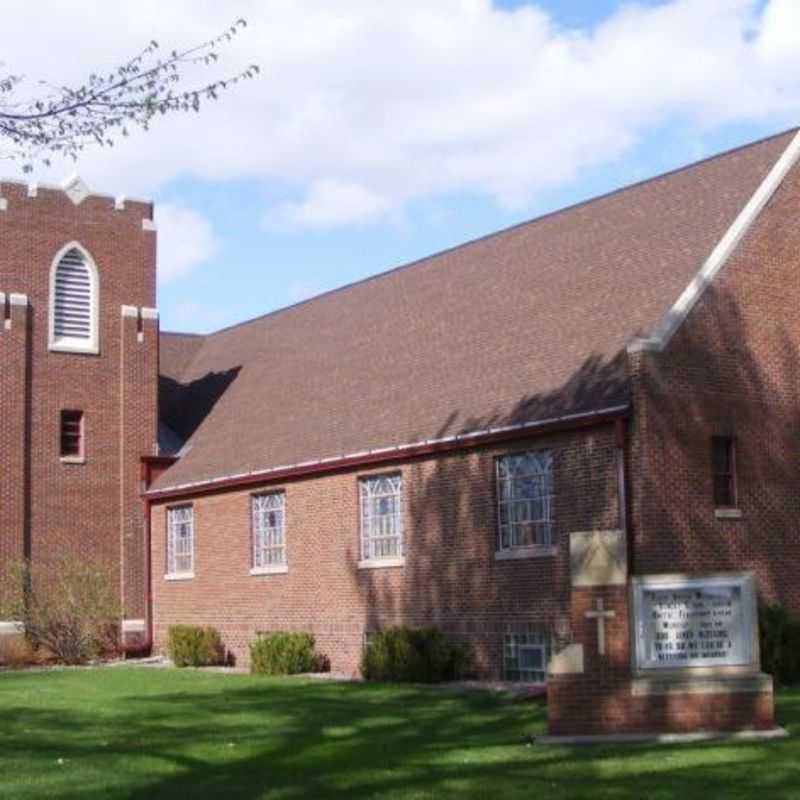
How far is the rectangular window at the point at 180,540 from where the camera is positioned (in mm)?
32237

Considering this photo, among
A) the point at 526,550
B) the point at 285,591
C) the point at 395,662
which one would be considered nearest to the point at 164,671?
the point at 285,591

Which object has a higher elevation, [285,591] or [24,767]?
[285,591]

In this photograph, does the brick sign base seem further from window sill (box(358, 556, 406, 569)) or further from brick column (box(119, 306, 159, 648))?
brick column (box(119, 306, 159, 648))

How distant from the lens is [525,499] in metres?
23.7

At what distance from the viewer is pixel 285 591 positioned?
94.6 feet

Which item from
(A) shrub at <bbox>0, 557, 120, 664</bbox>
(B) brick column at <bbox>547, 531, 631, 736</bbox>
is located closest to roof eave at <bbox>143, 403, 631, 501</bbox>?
(A) shrub at <bbox>0, 557, 120, 664</bbox>

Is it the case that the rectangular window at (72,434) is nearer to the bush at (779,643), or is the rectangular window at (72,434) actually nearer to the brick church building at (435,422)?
the brick church building at (435,422)

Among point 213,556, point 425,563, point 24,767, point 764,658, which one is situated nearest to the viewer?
point 24,767

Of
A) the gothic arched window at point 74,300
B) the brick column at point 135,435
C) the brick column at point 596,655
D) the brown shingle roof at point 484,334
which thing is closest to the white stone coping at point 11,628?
the brick column at point 135,435

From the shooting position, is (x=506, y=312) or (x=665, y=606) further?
(x=506, y=312)

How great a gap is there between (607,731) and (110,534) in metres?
20.0

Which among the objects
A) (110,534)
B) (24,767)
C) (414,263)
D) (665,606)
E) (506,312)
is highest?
(414,263)

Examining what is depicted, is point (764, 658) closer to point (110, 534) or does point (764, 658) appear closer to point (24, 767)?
point (24, 767)

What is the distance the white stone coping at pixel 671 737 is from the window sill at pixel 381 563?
10630mm
